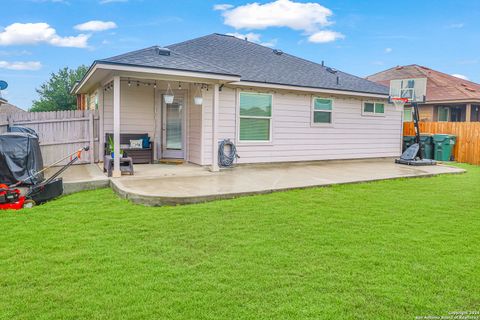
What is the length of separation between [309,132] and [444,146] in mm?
6221

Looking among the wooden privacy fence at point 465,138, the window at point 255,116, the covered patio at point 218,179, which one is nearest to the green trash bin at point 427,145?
the wooden privacy fence at point 465,138

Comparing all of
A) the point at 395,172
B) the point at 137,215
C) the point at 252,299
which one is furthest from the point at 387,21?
the point at 252,299

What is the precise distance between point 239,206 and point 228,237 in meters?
1.47

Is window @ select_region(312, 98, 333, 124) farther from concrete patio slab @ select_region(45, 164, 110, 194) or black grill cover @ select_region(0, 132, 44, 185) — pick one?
black grill cover @ select_region(0, 132, 44, 185)

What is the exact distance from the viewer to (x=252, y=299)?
2855 millimetres

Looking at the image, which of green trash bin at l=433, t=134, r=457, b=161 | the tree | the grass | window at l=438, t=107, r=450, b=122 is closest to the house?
green trash bin at l=433, t=134, r=457, b=161

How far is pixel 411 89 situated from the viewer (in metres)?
12.3

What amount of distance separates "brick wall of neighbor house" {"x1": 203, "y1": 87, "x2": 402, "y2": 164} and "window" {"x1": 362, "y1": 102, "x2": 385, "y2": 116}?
0.16m

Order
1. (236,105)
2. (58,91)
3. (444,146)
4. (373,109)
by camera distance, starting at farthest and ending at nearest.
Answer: (58,91) → (444,146) → (373,109) → (236,105)

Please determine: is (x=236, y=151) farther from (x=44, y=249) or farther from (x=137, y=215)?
(x=44, y=249)

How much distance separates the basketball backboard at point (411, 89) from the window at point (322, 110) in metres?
2.49

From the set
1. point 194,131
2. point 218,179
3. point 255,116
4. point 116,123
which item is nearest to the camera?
point 116,123

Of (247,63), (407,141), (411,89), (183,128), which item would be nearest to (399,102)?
(411,89)

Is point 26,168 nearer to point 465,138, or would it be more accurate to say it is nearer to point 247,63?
point 247,63
